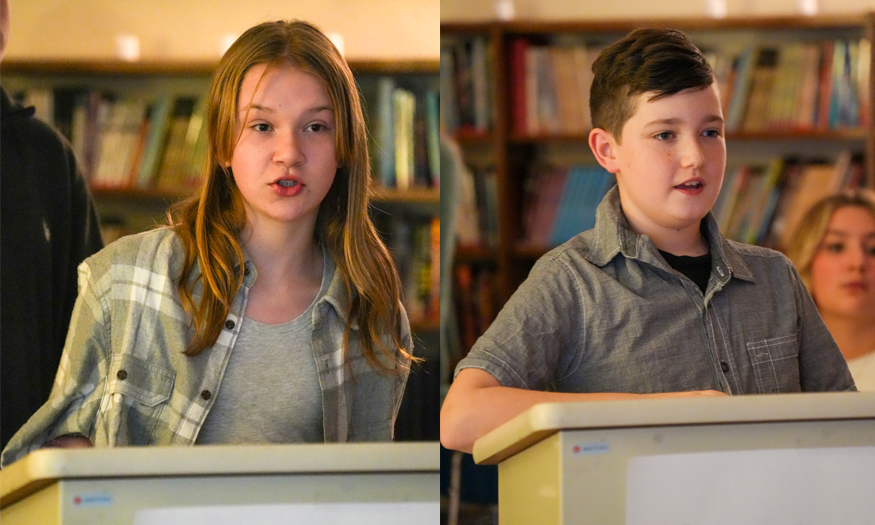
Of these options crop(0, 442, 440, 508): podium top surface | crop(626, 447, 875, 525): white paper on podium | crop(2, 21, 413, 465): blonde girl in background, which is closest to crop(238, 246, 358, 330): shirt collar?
crop(2, 21, 413, 465): blonde girl in background

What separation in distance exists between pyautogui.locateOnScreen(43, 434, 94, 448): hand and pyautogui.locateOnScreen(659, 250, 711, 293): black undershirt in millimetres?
911

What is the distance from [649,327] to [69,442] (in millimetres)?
860

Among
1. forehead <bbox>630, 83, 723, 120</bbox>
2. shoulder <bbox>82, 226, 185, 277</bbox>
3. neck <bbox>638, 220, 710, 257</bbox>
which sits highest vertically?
forehead <bbox>630, 83, 723, 120</bbox>

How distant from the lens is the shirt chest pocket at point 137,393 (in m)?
1.23

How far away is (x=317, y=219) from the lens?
4.49ft

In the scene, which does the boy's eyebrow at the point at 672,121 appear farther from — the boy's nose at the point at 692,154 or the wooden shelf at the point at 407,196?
the wooden shelf at the point at 407,196

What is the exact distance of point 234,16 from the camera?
4.42 ft

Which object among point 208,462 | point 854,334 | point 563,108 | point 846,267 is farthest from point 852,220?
point 208,462

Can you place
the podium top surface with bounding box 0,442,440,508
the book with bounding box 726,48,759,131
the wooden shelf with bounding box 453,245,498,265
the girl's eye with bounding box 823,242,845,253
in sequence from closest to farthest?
the podium top surface with bounding box 0,442,440,508 → the girl's eye with bounding box 823,242,845,253 → the wooden shelf with bounding box 453,245,498,265 → the book with bounding box 726,48,759,131

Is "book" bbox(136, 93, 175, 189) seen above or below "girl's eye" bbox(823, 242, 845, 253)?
above

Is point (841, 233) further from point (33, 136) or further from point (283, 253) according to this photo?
point (33, 136)

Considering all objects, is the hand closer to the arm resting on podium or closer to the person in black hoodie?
the person in black hoodie

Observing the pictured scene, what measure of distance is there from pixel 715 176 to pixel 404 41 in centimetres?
53

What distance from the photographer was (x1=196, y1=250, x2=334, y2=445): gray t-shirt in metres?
1.27
